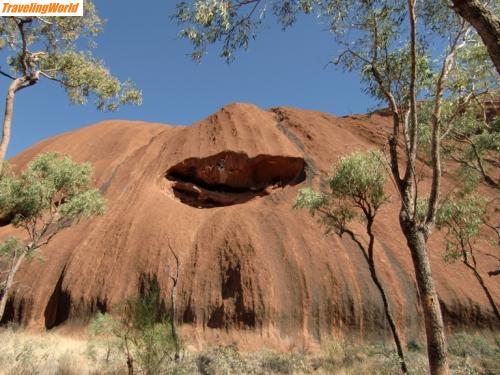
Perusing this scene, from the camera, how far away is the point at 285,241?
77.2 ft

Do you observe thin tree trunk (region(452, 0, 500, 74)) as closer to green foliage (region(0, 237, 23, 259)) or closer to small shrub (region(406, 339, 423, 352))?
small shrub (region(406, 339, 423, 352))

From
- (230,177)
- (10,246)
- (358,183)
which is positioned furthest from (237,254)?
(10,246)

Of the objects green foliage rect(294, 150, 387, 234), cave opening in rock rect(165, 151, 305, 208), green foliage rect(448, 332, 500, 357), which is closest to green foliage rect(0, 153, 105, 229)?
green foliage rect(294, 150, 387, 234)

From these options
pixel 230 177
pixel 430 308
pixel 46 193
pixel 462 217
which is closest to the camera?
pixel 430 308

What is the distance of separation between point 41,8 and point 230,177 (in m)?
20.9

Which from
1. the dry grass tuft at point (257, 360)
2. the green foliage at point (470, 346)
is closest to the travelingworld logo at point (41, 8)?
the dry grass tuft at point (257, 360)

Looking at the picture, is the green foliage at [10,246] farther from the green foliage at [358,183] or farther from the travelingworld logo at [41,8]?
the green foliage at [358,183]

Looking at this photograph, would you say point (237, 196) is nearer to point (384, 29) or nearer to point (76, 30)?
point (76, 30)

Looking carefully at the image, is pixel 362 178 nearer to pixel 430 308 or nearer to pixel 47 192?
pixel 430 308

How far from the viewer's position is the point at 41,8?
11617 mm

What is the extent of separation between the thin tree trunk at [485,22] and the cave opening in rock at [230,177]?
83.2 feet

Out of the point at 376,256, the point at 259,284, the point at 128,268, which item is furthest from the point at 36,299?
the point at 376,256

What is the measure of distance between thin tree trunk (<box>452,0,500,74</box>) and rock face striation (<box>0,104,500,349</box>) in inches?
668

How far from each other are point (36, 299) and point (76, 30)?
56.9 ft
